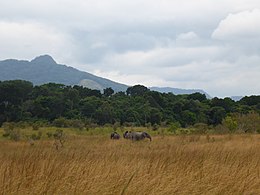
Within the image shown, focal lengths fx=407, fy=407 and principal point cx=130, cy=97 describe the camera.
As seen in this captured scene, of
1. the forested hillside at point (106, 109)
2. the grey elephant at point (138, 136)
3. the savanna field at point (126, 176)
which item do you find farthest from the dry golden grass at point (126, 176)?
the forested hillside at point (106, 109)

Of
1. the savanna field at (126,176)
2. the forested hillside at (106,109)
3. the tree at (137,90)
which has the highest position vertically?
the tree at (137,90)

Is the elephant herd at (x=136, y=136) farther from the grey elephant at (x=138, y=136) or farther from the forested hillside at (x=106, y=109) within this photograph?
the forested hillside at (x=106, y=109)

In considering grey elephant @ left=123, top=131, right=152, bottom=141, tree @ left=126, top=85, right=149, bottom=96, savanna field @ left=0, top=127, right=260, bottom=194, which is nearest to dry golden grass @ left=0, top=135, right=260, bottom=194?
savanna field @ left=0, top=127, right=260, bottom=194

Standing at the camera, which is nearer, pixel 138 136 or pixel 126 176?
pixel 126 176

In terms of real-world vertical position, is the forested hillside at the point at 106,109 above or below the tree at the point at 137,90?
below

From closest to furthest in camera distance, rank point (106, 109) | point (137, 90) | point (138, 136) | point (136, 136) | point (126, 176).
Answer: point (126, 176) < point (138, 136) < point (136, 136) < point (106, 109) < point (137, 90)

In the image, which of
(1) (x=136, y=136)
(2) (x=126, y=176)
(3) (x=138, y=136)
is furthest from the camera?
(1) (x=136, y=136)

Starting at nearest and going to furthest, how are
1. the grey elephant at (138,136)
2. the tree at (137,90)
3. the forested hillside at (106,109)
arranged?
the grey elephant at (138,136)
the forested hillside at (106,109)
the tree at (137,90)

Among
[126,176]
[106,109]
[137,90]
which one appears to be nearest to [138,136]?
[126,176]

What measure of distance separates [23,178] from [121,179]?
1329mm

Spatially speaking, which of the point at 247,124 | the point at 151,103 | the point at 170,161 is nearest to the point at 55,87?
the point at 151,103

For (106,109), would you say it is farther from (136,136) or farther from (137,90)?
(137,90)

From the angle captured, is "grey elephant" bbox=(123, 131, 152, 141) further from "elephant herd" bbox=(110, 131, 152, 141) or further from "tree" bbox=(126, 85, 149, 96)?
"tree" bbox=(126, 85, 149, 96)

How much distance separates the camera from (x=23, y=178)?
548 centimetres
